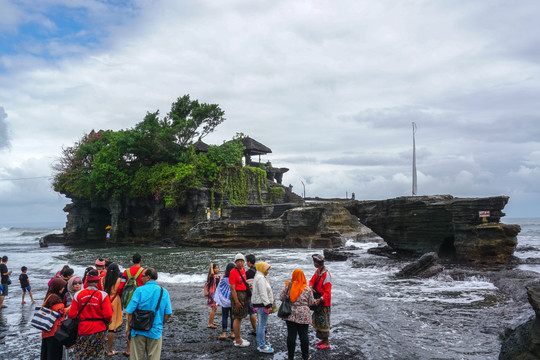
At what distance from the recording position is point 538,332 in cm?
517

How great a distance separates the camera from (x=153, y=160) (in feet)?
127

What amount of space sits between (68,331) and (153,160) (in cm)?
3520

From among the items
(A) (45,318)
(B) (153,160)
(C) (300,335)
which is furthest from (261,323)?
(B) (153,160)

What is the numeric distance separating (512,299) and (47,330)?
1160 cm

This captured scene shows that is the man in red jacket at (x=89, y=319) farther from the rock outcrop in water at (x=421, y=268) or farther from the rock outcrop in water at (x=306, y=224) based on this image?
the rock outcrop in water at (x=306, y=224)

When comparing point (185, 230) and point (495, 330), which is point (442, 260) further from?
point (185, 230)

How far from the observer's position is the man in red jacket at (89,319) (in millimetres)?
5086

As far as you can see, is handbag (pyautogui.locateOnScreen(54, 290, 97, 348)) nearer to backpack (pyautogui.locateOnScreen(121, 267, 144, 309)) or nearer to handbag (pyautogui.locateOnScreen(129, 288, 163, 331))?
handbag (pyautogui.locateOnScreen(129, 288, 163, 331))

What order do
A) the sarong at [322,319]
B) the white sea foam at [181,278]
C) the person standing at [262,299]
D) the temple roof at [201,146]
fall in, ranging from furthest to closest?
the temple roof at [201,146]
the white sea foam at [181,278]
the sarong at [322,319]
the person standing at [262,299]

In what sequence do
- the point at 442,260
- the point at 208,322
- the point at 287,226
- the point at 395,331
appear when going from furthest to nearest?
the point at 287,226 → the point at 442,260 → the point at 208,322 → the point at 395,331

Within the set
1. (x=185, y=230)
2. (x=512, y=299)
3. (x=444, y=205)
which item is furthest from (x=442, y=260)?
(x=185, y=230)

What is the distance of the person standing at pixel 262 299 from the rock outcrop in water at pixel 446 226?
14.4 m

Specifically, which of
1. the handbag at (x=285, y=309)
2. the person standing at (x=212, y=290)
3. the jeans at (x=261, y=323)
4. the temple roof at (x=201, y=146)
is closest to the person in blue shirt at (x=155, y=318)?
the handbag at (x=285, y=309)

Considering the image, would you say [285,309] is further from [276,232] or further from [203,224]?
[203,224]
